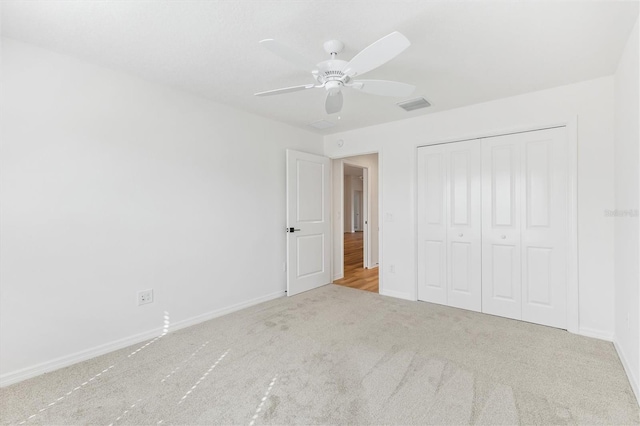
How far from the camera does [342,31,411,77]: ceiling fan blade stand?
1.59 metres

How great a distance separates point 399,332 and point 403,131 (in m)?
2.48

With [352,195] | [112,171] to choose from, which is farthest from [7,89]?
[352,195]

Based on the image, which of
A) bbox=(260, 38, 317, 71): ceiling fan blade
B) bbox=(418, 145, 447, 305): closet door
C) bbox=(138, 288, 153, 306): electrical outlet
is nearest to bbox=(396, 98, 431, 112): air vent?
bbox=(418, 145, 447, 305): closet door

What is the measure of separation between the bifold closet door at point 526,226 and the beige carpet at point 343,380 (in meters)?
0.29

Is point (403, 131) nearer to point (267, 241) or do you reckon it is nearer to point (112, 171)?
point (267, 241)

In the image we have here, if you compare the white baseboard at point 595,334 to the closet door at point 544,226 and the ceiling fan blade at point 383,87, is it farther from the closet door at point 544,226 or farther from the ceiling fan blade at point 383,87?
the ceiling fan blade at point 383,87

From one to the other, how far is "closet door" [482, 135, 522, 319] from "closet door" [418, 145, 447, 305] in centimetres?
45

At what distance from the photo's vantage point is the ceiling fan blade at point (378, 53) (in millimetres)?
1588

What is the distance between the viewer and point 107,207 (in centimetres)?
255

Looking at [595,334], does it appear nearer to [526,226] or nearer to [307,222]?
[526,226]

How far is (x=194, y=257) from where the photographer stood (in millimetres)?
3160

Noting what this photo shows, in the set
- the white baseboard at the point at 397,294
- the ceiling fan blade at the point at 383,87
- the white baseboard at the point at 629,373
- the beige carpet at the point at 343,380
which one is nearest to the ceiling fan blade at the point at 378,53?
the ceiling fan blade at the point at 383,87

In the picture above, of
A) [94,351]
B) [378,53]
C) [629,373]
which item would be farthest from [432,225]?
→ [94,351]

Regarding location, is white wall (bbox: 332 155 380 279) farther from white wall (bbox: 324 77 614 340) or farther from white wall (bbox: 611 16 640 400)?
white wall (bbox: 611 16 640 400)
